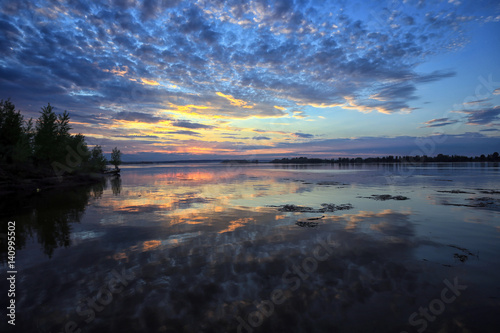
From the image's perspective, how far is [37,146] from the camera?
50500 millimetres

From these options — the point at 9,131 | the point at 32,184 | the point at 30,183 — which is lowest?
the point at 32,184

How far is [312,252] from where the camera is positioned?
9508mm

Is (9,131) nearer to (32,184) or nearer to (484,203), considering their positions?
(32,184)

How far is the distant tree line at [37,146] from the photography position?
40.8 m

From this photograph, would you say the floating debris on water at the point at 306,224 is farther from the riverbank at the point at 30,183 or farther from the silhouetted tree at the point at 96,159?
the silhouetted tree at the point at 96,159

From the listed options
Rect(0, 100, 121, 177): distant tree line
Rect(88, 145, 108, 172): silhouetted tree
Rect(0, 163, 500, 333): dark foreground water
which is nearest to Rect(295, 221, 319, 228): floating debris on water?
Rect(0, 163, 500, 333): dark foreground water

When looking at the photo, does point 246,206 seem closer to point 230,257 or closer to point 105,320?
point 230,257

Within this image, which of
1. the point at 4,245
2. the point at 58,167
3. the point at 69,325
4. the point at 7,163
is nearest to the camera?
the point at 69,325

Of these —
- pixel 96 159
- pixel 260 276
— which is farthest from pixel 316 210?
pixel 96 159

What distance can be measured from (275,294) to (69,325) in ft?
16.3

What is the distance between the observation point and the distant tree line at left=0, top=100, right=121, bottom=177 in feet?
134

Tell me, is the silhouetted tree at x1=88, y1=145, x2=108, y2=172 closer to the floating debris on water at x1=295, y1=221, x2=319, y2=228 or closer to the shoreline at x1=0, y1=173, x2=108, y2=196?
the shoreline at x1=0, y1=173, x2=108, y2=196

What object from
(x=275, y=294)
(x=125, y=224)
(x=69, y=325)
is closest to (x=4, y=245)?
(x=125, y=224)

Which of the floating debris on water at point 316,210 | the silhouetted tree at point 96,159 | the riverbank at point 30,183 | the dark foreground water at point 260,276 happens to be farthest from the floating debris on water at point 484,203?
the silhouetted tree at point 96,159
